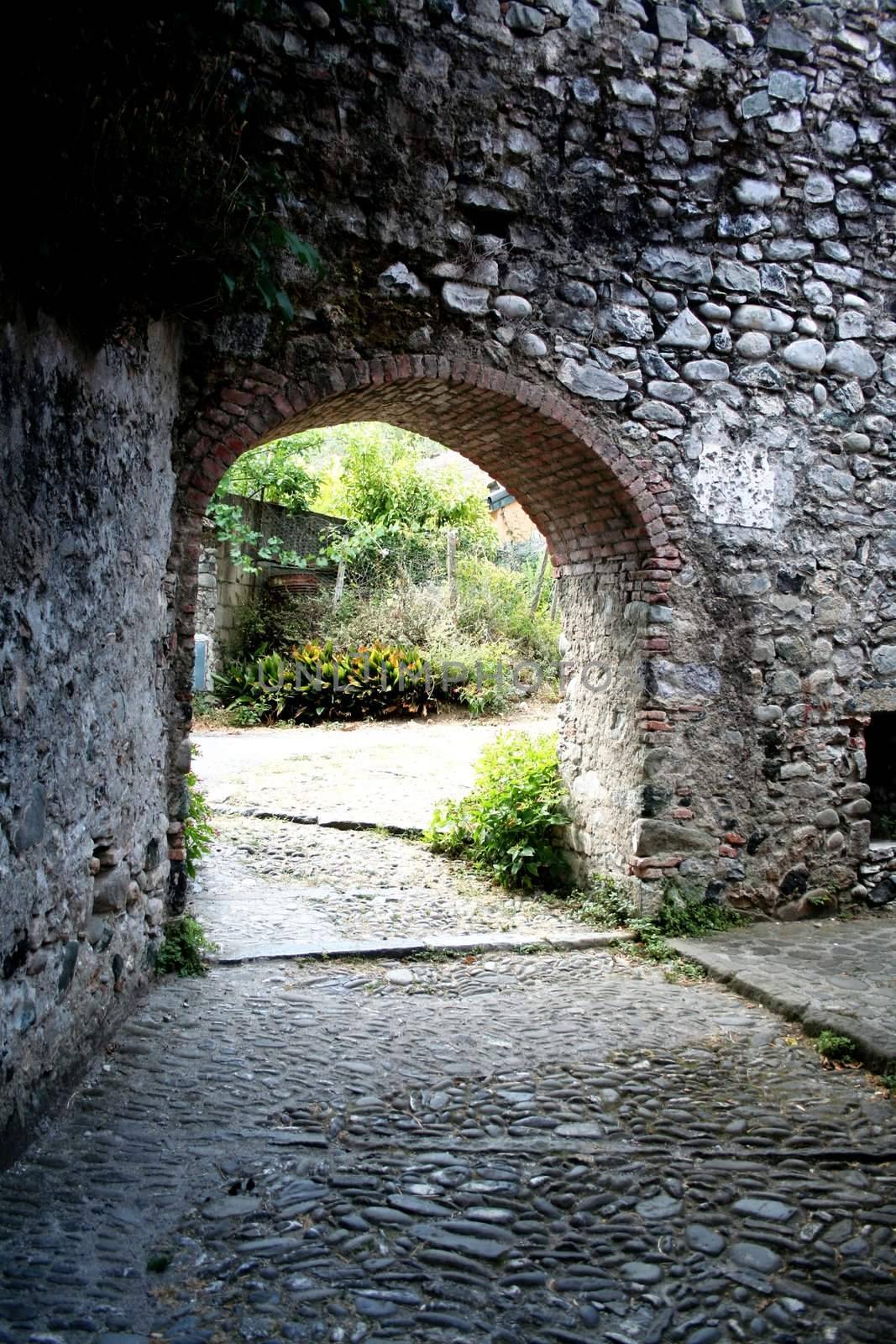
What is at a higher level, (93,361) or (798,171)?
(798,171)

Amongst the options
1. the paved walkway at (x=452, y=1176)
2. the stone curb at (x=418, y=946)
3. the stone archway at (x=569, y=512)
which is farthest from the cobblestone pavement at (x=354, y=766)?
the paved walkway at (x=452, y=1176)

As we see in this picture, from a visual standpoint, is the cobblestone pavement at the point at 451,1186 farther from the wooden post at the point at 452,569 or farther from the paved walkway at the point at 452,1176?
the wooden post at the point at 452,569

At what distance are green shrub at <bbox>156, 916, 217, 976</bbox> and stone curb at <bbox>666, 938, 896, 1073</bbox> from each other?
234 cm

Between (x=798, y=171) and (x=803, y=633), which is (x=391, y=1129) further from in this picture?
(x=798, y=171)

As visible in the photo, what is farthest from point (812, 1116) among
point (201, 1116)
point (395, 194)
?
point (395, 194)

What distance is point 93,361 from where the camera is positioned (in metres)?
3.29

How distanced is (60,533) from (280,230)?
1.18 metres

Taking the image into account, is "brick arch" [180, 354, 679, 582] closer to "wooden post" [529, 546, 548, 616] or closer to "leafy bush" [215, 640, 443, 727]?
"leafy bush" [215, 640, 443, 727]

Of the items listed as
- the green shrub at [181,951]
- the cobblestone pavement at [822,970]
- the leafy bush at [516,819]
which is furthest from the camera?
the leafy bush at [516,819]

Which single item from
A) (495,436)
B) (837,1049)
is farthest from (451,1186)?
(495,436)

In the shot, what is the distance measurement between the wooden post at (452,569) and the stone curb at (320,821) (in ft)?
23.5

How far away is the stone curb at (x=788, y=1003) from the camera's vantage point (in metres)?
3.90

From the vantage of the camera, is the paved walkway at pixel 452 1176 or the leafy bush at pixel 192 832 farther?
the leafy bush at pixel 192 832

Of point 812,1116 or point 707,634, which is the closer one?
point 812,1116
